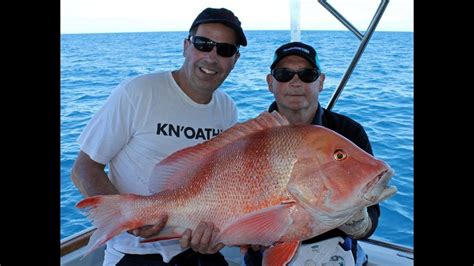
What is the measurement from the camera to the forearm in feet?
5.90

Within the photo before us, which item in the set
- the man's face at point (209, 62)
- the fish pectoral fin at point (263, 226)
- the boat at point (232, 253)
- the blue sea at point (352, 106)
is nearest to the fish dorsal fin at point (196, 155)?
the fish pectoral fin at point (263, 226)

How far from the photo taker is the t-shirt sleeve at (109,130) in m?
1.89

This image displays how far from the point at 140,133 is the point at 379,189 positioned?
1106mm

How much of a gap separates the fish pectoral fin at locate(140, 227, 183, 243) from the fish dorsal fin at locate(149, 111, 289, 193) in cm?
14

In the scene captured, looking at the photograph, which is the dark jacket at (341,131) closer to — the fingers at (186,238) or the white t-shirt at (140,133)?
the white t-shirt at (140,133)

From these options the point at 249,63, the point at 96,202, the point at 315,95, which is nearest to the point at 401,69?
the point at 249,63

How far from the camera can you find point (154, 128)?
6.36 feet

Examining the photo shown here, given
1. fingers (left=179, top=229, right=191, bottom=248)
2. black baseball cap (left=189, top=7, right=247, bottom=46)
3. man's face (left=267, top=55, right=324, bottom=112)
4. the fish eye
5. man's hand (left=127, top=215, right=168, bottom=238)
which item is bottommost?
fingers (left=179, top=229, right=191, bottom=248)

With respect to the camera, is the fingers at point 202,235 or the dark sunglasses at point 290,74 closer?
the fingers at point 202,235

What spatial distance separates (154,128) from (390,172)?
1077mm

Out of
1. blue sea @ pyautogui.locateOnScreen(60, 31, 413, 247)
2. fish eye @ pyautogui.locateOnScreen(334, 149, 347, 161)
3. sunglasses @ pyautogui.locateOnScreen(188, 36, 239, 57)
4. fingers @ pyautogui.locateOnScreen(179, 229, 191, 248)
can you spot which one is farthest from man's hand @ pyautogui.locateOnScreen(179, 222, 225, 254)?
blue sea @ pyautogui.locateOnScreen(60, 31, 413, 247)

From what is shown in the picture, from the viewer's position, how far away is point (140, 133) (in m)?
1.94

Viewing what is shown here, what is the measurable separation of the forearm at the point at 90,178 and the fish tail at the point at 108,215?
367 mm

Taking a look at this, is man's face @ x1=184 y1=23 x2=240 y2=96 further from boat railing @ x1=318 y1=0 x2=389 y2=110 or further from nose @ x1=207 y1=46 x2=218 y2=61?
boat railing @ x1=318 y1=0 x2=389 y2=110
